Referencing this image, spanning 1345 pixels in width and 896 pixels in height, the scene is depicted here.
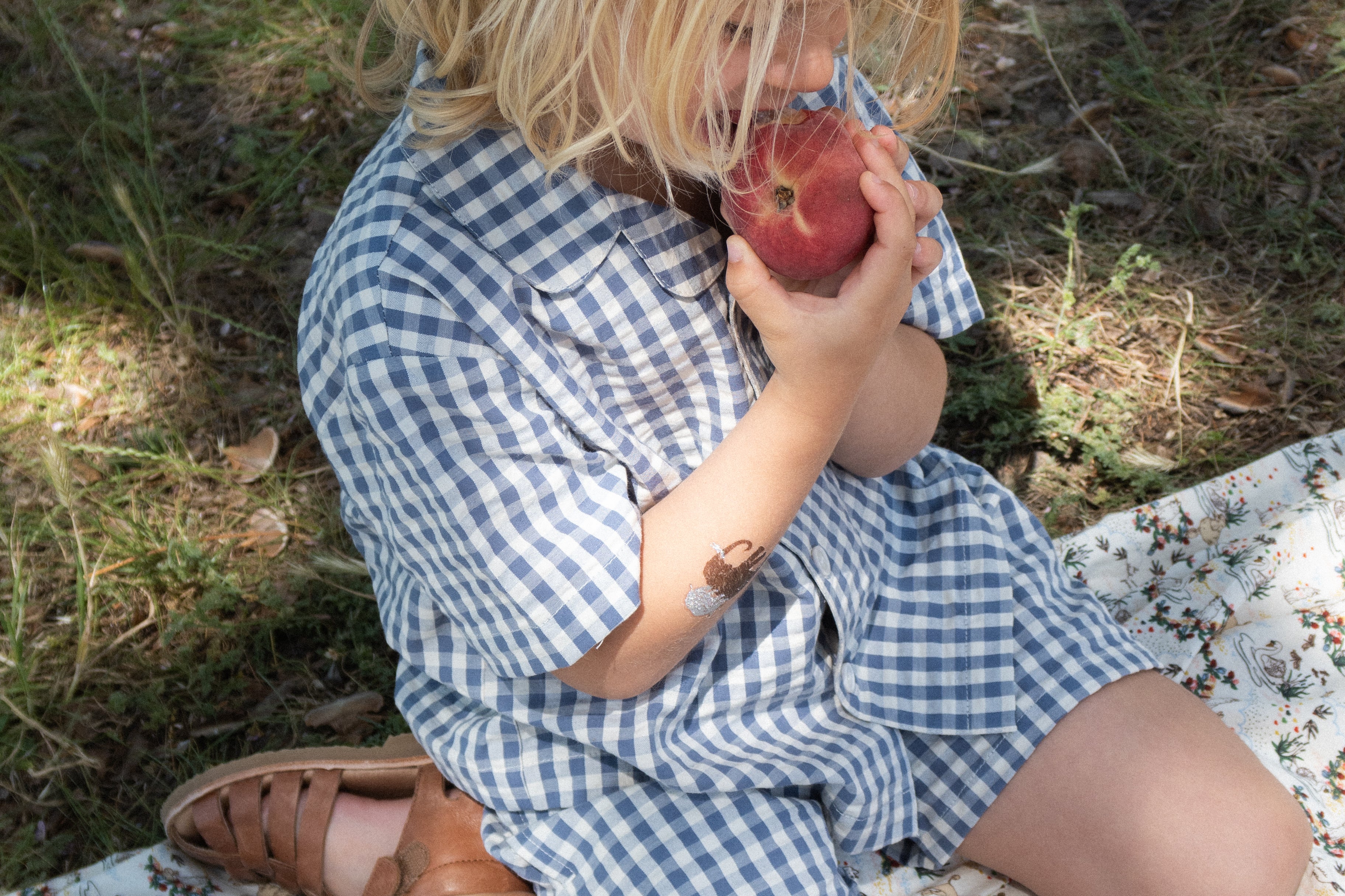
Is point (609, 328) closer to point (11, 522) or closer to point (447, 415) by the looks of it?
point (447, 415)

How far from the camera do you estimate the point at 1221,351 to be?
2520 millimetres

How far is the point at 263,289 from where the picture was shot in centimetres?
273

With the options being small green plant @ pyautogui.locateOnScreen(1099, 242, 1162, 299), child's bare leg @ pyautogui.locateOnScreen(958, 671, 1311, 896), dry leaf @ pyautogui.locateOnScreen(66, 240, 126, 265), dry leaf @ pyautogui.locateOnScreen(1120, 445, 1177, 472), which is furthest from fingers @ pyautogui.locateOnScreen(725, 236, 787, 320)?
dry leaf @ pyautogui.locateOnScreen(66, 240, 126, 265)

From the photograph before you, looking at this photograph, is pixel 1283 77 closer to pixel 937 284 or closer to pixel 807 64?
pixel 937 284

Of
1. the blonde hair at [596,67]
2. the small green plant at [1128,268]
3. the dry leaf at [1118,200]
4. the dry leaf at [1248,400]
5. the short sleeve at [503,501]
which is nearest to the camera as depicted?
the blonde hair at [596,67]

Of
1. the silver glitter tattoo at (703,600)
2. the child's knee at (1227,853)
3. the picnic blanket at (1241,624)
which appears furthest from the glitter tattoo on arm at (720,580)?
the child's knee at (1227,853)

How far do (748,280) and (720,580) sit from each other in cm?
39

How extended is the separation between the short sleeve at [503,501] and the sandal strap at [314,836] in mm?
668

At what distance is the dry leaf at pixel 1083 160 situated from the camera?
2.83 m

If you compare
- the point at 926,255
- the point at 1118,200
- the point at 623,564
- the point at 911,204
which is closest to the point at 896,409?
the point at 926,255

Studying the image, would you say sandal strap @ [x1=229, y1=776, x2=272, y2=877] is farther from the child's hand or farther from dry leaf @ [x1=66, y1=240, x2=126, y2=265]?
dry leaf @ [x1=66, y1=240, x2=126, y2=265]

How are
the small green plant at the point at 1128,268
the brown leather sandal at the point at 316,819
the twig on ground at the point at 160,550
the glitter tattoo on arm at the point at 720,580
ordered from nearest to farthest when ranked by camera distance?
the glitter tattoo on arm at the point at 720,580 → the brown leather sandal at the point at 316,819 → the twig on ground at the point at 160,550 → the small green plant at the point at 1128,268

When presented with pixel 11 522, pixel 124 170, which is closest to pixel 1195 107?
pixel 124 170

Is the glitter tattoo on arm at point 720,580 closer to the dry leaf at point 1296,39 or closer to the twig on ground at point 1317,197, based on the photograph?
the twig on ground at point 1317,197
